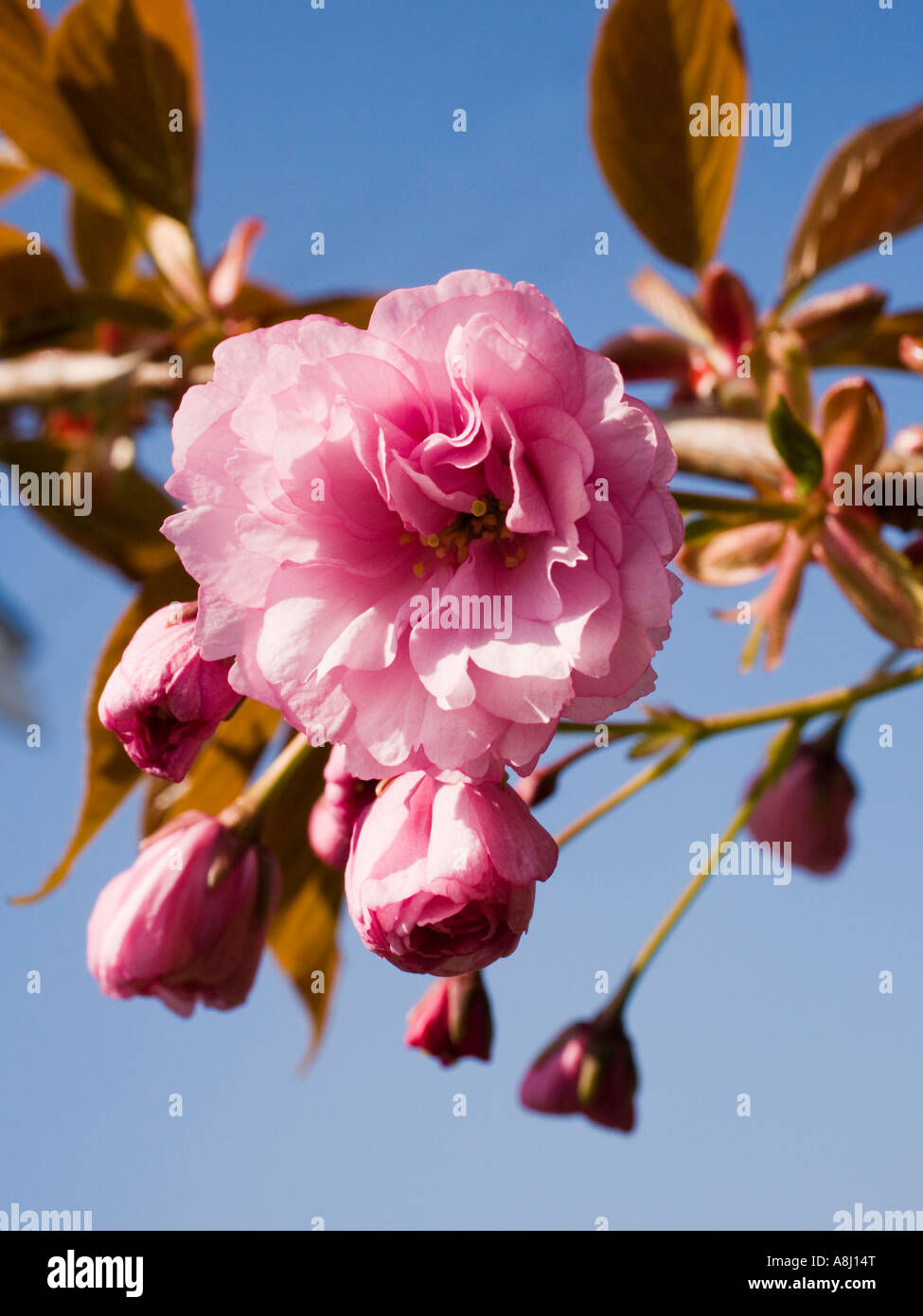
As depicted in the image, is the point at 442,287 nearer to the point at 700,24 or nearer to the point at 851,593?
the point at 851,593

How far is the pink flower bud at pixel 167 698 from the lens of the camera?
2.00 feet

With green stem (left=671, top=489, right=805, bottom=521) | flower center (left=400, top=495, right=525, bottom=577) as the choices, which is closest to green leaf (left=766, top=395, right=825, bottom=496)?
green stem (left=671, top=489, right=805, bottom=521)

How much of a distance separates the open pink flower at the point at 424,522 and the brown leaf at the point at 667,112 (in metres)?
0.66

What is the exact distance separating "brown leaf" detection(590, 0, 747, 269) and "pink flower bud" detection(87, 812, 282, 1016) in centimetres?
77

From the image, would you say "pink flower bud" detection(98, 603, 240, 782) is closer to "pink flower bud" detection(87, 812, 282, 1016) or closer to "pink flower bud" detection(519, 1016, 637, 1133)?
"pink flower bud" detection(87, 812, 282, 1016)

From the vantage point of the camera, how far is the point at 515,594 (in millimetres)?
613

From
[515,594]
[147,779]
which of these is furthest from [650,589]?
[147,779]

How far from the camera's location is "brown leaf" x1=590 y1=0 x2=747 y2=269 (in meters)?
1.08

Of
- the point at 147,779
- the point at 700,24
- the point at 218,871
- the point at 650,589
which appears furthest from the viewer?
the point at 700,24

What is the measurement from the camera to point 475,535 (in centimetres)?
67

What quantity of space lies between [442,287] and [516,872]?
0.90ft

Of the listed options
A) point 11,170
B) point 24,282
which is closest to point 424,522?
point 24,282

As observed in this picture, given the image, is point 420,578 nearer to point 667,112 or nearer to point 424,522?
point 424,522

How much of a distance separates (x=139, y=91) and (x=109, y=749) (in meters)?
0.71
